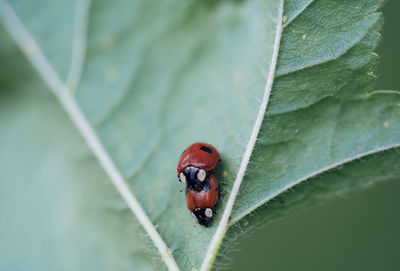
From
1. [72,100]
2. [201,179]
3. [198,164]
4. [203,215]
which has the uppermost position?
[72,100]

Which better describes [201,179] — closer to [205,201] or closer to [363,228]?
[205,201]

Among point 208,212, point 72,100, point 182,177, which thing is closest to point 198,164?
point 182,177

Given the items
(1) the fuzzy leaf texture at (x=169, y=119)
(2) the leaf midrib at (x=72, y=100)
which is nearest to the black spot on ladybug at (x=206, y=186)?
(1) the fuzzy leaf texture at (x=169, y=119)

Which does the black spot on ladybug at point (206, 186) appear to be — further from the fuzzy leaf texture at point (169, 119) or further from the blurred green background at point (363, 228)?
the blurred green background at point (363, 228)

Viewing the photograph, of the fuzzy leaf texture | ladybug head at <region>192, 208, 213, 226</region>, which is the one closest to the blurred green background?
the fuzzy leaf texture

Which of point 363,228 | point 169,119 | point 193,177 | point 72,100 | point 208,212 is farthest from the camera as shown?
point 363,228

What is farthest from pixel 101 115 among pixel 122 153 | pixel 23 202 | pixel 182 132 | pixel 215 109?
pixel 23 202
